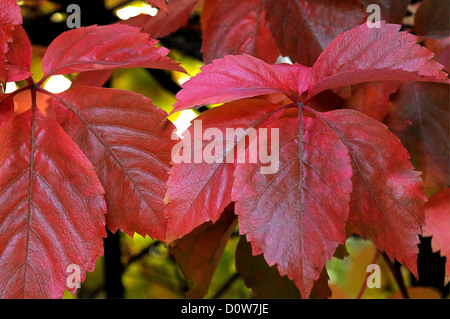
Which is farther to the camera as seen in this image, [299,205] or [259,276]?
[259,276]

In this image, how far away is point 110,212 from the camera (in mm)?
366

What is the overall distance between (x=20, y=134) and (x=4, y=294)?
0.12m

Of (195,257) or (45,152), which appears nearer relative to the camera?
(45,152)

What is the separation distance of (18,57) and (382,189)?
11.8 inches

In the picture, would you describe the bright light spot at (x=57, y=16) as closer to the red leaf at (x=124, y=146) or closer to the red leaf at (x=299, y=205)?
the red leaf at (x=124, y=146)

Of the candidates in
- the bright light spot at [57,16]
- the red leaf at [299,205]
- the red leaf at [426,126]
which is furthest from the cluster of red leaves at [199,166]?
the bright light spot at [57,16]

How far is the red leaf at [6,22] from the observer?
33cm

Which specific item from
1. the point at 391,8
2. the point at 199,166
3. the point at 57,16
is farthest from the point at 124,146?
the point at 57,16

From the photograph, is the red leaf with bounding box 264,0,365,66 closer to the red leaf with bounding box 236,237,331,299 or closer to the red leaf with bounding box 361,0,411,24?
the red leaf with bounding box 361,0,411,24

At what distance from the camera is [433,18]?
516mm

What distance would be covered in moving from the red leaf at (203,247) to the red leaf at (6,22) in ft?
0.73

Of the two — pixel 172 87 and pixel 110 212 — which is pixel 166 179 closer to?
pixel 110 212

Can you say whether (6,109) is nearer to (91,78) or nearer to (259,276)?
(91,78)
